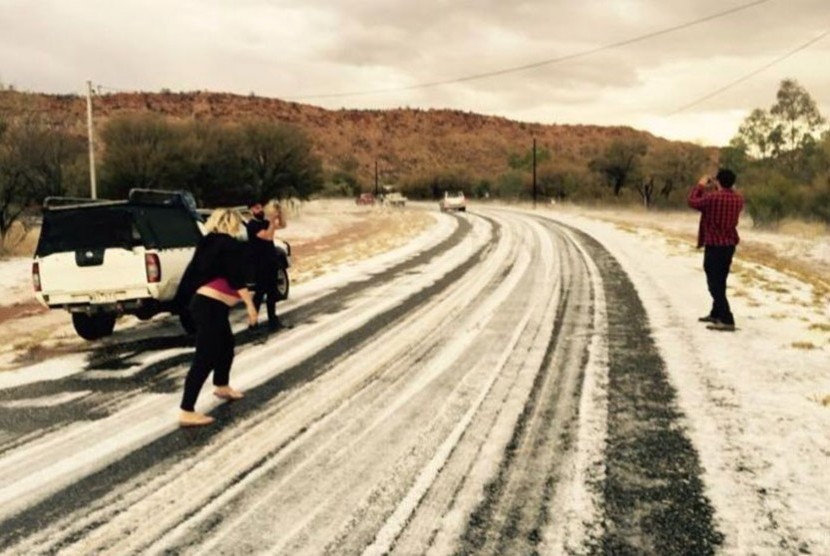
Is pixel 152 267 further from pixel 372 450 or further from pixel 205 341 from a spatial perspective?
pixel 372 450

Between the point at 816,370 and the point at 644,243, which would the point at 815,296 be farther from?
the point at 644,243

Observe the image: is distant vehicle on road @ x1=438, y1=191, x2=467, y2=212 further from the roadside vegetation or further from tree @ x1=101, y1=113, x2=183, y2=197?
tree @ x1=101, y1=113, x2=183, y2=197

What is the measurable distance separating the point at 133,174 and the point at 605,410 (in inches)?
1339

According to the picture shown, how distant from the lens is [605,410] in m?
5.58

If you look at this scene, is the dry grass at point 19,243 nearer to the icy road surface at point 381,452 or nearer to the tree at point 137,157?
the tree at point 137,157

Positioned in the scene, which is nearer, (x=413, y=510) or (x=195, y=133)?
(x=413, y=510)

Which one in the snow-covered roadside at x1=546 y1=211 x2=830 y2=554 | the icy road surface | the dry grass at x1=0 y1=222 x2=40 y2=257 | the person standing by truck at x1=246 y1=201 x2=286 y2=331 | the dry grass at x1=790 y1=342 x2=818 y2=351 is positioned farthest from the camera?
the dry grass at x1=0 y1=222 x2=40 y2=257

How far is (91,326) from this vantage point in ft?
31.6

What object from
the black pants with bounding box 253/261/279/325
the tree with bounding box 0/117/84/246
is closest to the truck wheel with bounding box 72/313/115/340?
the black pants with bounding box 253/261/279/325

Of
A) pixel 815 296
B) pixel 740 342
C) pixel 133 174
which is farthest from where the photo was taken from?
pixel 133 174

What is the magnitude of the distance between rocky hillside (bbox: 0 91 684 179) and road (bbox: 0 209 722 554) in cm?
9392

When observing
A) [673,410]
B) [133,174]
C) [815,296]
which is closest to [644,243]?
[815,296]

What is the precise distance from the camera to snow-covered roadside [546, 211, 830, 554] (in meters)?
3.70

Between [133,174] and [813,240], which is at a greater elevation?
[133,174]
